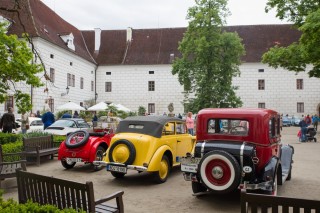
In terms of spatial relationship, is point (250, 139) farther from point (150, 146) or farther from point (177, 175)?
point (177, 175)

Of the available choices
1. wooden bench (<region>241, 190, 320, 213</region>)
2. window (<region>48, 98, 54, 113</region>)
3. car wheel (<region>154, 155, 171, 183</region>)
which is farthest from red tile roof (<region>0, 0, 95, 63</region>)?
wooden bench (<region>241, 190, 320, 213</region>)

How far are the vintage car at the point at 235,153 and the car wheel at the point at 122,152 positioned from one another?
169 cm

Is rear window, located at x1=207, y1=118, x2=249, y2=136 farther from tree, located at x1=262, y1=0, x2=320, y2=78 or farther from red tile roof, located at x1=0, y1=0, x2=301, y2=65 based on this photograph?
red tile roof, located at x1=0, y1=0, x2=301, y2=65

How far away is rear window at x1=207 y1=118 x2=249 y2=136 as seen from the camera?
7.41 metres

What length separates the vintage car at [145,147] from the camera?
28.2 ft

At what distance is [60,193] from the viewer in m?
4.40

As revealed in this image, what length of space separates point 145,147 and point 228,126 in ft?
7.24

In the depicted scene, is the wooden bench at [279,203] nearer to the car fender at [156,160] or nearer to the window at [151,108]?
the car fender at [156,160]

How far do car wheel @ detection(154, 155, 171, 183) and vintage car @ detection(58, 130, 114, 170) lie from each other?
245 cm

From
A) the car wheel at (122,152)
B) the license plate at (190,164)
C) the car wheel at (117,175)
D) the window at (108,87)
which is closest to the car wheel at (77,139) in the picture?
the car wheel at (117,175)

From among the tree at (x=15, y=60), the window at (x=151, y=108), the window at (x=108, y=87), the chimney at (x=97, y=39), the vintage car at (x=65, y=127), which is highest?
the chimney at (x=97, y=39)

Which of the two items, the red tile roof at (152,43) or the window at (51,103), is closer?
the window at (51,103)

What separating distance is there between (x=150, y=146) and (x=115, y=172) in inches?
53.4

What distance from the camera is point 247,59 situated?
1718 inches
